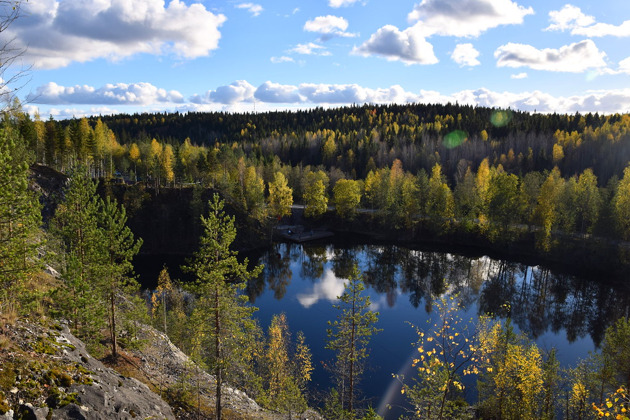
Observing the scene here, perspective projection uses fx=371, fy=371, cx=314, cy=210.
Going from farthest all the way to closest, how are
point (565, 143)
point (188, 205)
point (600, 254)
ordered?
point (565, 143) → point (188, 205) → point (600, 254)

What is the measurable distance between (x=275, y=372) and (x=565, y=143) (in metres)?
142

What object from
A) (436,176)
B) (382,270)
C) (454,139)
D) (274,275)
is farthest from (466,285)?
(454,139)

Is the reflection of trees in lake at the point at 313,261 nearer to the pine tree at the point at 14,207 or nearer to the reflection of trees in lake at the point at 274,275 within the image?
the reflection of trees in lake at the point at 274,275

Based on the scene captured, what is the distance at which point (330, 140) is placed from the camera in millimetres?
163500

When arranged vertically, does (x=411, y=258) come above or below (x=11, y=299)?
below

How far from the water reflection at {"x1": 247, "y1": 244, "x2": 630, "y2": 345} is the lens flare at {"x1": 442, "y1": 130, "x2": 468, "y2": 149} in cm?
8740

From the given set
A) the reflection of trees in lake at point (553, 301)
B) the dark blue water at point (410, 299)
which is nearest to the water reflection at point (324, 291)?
the dark blue water at point (410, 299)

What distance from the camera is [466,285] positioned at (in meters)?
62.1

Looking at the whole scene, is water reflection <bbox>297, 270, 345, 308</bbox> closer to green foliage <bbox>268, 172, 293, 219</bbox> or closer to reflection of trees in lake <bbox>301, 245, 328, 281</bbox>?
reflection of trees in lake <bbox>301, 245, 328, 281</bbox>

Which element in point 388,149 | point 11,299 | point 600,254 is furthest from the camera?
point 388,149

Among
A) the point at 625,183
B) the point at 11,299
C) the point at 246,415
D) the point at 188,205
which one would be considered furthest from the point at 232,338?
the point at 625,183

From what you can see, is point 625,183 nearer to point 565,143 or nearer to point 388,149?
point 565,143

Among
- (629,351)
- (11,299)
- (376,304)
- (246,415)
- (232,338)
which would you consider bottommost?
(376,304)

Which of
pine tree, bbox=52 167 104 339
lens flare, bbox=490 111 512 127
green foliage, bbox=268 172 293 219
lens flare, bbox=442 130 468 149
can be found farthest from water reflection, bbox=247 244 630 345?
lens flare, bbox=490 111 512 127
